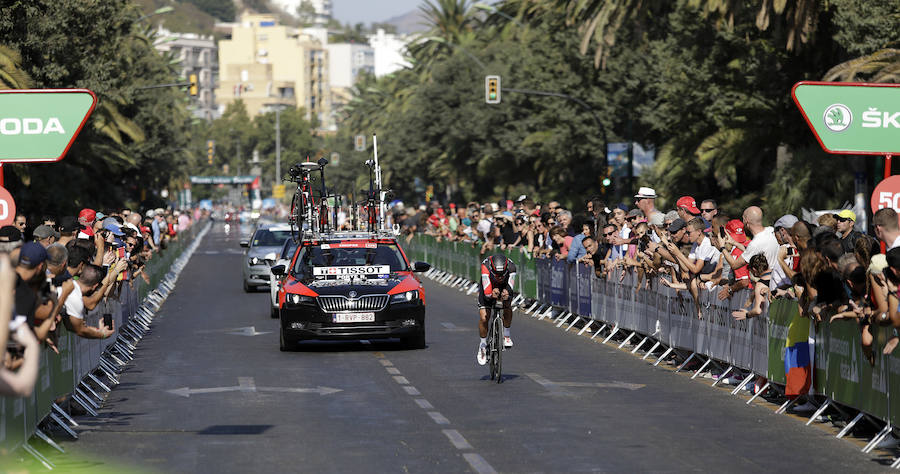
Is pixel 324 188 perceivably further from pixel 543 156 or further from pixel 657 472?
pixel 543 156

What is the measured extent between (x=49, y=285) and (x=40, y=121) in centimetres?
830

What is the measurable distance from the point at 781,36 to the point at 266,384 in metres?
29.9

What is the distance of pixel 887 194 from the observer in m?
16.1

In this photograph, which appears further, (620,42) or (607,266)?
(620,42)

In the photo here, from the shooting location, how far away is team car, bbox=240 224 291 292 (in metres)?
37.5

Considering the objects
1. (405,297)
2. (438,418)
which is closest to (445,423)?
(438,418)

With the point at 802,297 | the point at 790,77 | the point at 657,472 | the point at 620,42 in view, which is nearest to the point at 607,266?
the point at 802,297

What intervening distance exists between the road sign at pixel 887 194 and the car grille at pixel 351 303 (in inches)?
291

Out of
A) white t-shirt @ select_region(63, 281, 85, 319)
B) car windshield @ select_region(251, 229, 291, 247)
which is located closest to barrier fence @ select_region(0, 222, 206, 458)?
white t-shirt @ select_region(63, 281, 85, 319)

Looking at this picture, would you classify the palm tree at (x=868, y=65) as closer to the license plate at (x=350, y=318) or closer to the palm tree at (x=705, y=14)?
the palm tree at (x=705, y=14)

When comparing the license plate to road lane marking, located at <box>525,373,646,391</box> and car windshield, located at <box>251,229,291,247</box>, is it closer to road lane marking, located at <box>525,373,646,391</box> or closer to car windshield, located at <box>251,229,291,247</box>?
road lane marking, located at <box>525,373,646,391</box>

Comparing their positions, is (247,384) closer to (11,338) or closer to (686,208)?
(686,208)

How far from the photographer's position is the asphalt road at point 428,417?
38.3ft

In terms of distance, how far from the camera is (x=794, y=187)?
42.5m
